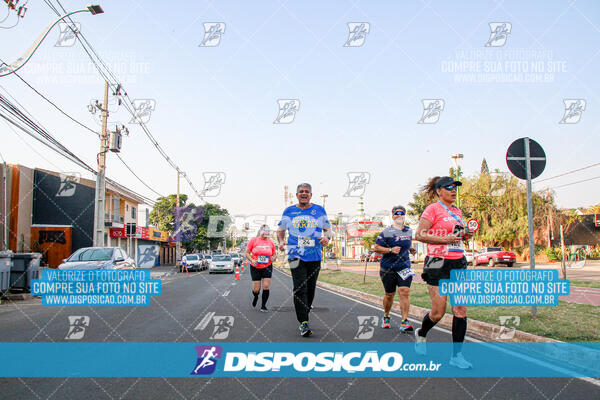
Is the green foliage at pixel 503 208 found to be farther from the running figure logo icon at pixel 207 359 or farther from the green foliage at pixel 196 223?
the green foliage at pixel 196 223

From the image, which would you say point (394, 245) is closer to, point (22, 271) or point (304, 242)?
point (304, 242)

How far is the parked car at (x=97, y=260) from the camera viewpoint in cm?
1256

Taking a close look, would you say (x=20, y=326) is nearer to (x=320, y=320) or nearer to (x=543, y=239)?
(x=320, y=320)

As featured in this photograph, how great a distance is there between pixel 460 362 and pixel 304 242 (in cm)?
241

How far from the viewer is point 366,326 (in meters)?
7.06

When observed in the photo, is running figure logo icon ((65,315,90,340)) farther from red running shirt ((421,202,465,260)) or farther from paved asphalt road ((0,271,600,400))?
red running shirt ((421,202,465,260))

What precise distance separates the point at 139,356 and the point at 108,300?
650 cm

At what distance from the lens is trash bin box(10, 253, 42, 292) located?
42.3 ft

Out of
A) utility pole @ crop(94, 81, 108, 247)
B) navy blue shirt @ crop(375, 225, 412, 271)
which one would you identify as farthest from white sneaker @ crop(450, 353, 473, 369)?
utility pole @ crop(94, 81, 108, 247)

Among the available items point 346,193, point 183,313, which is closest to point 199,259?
point 346,193

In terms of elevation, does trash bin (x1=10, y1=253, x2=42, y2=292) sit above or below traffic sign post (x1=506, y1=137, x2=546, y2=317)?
below

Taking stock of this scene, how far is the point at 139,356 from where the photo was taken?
4.96 meters

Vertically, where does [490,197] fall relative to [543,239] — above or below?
above

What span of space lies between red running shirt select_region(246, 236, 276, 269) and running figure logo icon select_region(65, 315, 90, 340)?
326 cm
